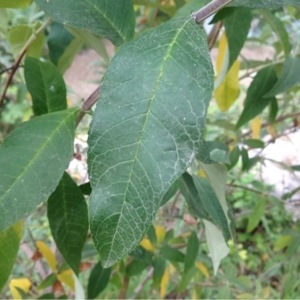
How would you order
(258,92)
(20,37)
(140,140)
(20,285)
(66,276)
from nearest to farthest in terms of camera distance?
(140,140), (20,37), (258,92), (66,276), (20,285)

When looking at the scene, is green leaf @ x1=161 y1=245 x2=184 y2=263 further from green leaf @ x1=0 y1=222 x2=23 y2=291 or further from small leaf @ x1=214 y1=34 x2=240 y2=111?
green leaf @ x1=0 y1=222 x2=23 y2=291

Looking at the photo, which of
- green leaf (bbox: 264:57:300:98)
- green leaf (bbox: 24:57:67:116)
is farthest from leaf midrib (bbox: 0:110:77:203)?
green leaf (bbox: 264:57:300:98)

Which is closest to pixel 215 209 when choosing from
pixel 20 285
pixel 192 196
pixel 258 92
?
pixel 192 196

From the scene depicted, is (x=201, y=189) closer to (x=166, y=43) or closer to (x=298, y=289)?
(x=166, y=43)

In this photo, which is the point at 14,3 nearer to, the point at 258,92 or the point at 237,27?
the point at 237,27

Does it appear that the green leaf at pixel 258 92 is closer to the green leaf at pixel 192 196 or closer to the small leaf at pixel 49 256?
the green leaf at pixel 192 196

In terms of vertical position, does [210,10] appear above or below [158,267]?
above
